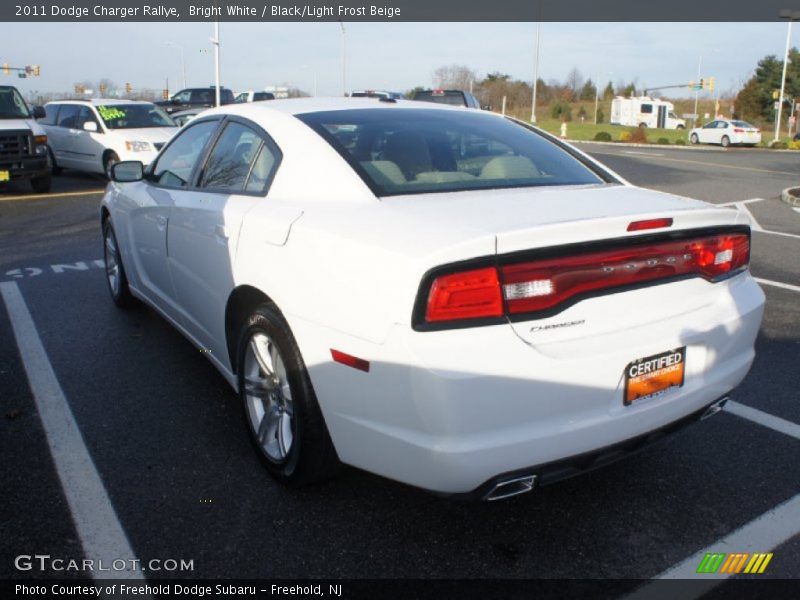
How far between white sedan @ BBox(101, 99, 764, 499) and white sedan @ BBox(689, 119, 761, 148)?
40.5 metres

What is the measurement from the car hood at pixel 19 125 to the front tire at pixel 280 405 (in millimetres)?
11248

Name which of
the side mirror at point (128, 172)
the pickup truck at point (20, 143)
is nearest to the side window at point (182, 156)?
the side mirror at point (128, 172)

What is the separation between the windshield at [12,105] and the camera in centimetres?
1303

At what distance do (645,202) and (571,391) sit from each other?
93cm

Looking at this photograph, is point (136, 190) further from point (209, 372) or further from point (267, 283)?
point (267, 283)

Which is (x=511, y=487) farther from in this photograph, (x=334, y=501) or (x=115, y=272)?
(x=115, y=272)

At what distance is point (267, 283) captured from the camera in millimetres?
2932

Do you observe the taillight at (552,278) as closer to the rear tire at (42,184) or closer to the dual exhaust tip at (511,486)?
the dual exhaust tip at (511,486)

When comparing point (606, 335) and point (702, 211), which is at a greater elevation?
point (702, 211)

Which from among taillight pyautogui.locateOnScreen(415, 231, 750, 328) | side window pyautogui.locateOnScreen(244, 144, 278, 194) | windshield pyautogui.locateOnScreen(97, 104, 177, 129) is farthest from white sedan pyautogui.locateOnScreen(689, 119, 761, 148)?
taillight pyautogui.locateOnScreen(415, 231, 750, 328)

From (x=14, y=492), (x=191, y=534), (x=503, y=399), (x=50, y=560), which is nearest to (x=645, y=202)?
(x=503, y=399)

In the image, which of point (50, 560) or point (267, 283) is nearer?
point (50, 560)

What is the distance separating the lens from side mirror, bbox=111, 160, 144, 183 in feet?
15.8

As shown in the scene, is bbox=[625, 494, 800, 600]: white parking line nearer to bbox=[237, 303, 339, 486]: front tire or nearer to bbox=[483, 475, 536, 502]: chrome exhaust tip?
bbox=[483, 475, 536, 502]: chrome exhaust tip
